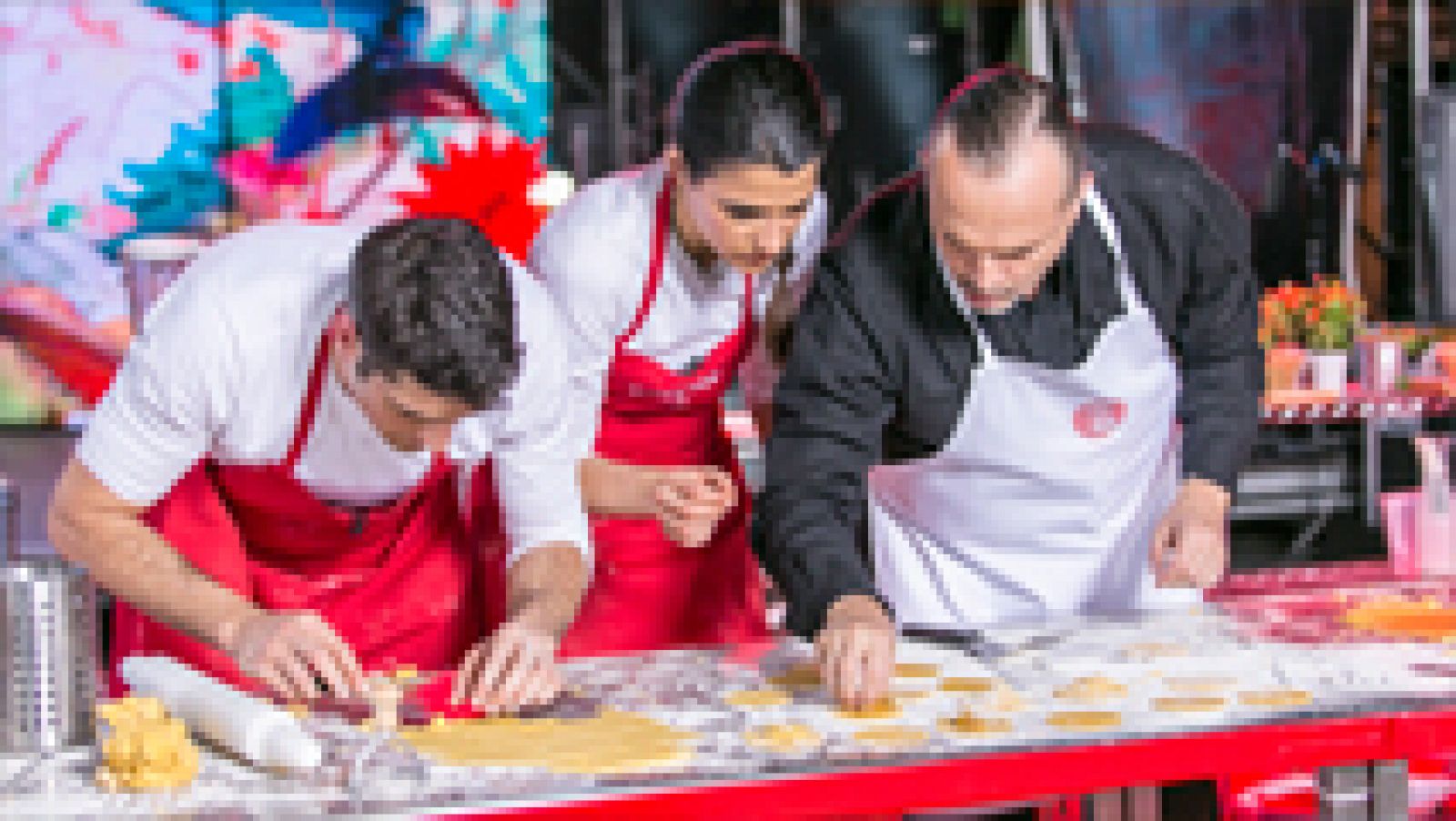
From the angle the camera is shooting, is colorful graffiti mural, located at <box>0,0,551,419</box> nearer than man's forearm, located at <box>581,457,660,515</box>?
No

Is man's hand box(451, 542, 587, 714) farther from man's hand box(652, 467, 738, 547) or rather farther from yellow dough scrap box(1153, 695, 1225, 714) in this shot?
yellow dough scrap box(1153, 695, 1225, 714)

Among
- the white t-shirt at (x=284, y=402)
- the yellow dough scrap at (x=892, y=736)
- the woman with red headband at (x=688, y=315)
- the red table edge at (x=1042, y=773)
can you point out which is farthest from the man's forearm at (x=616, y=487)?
the red table edge at (x=1042, y=773)

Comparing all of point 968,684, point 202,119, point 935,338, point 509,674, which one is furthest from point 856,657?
point 202,119

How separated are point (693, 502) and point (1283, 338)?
338 cm

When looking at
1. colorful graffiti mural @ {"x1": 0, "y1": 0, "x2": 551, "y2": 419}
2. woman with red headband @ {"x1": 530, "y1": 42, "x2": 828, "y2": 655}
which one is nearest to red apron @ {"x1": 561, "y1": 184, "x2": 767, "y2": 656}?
woman with red headband @ {"x1": 530, "y1": 42, "x2": 828, "y2": 655}

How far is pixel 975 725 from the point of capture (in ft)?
5.94

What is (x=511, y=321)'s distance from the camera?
5.95 ft

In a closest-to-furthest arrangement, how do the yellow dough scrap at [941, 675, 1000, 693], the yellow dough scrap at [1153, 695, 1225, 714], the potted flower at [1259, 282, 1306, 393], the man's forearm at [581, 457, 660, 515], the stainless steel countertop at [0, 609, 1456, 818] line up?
the stainless steel countertop at [0, 609, 1456, 818]
the yellow dough scrap at [1153, 695, 1225, 714]
the yellow dough scrap at [941, 675, 1000, 693]
the man's forearm at [581, 457, 660, 515]
the potted flower at [1259, 282, 1306, 393]

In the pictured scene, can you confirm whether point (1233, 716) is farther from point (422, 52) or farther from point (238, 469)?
point (422, 52)

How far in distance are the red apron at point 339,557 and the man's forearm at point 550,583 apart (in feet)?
0.57

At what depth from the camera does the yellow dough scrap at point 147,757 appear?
1.64 m

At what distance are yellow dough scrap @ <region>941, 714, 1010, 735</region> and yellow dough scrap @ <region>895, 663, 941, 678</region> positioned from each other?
0.18 meters

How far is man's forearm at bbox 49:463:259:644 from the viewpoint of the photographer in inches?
78.3

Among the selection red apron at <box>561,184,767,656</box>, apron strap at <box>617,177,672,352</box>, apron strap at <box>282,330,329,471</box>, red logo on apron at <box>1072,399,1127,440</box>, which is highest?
apron strap at <box>617,177,672,352</box>
